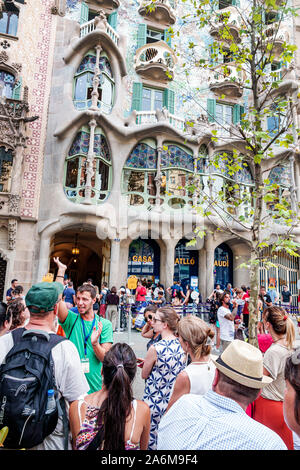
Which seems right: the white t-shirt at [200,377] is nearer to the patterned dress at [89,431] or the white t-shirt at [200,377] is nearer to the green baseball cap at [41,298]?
the patterned dress at [89,431]

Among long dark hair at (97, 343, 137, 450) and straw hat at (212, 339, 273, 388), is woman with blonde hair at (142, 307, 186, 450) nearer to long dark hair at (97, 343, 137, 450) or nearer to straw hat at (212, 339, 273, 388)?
long dark hair at (97, 343, 137, 450)

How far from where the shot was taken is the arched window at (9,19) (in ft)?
50.8

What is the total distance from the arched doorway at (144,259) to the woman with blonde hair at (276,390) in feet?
46.6

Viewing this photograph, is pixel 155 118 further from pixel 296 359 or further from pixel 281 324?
pixel 296 359

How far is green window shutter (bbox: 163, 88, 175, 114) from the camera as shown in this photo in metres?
17.8

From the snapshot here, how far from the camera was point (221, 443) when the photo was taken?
1.25 metres

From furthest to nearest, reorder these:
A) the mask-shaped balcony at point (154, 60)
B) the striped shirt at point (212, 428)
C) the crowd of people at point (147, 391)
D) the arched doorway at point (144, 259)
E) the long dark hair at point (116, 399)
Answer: the mask-shaped balcony at point (154, 60), the arched doorway at point (144, 259), the long dark hair at point (116, 399), the crowd of people at point (147, 391), the striped shirt at point (212, 428)

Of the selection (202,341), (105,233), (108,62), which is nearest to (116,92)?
(108,62)

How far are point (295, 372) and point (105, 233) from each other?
45.6ft

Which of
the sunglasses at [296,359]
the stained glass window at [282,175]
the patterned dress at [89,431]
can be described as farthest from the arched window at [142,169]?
the sunglasses at [296,359]

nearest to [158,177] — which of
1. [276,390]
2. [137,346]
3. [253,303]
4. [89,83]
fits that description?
[89,83]

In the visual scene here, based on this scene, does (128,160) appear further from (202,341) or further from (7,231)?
(202,341)

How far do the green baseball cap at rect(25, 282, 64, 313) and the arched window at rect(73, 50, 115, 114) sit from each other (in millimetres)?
15145

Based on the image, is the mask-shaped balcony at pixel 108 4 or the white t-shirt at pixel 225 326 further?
the mask-shaped balcony at pixel 108 4
